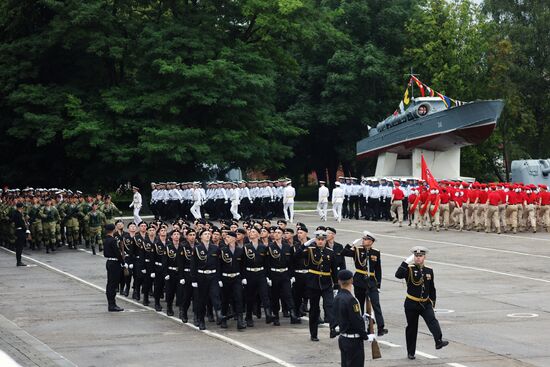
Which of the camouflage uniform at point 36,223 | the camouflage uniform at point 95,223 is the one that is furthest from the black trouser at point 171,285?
the camouflage uniform at point 36,223

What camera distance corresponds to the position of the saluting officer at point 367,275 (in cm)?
1692

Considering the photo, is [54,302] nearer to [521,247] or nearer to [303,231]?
[303,231]

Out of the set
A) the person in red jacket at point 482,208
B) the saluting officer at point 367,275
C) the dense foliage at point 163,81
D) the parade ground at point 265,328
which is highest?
the dense foliage at point 163,81

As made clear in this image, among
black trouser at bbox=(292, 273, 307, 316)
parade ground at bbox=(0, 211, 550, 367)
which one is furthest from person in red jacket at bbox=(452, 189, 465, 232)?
black trouser at bbox=(292, 273, 307, 316)

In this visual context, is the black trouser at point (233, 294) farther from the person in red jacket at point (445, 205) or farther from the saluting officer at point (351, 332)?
the person in red jacket at point (445, 205)

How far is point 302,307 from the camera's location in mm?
19656

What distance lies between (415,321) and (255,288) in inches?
179

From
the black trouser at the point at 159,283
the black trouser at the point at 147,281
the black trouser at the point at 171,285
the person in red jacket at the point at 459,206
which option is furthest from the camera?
the person in red jacket at the point at 459,206

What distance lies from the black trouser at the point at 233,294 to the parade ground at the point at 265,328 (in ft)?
1.26

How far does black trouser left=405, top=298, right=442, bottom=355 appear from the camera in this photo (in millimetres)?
14914

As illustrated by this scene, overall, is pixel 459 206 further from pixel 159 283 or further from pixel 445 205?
pixel 159 283

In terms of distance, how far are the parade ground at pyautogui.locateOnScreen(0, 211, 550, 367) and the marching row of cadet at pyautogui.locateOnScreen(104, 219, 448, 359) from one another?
42 centimetres

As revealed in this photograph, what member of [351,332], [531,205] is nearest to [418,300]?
[351,332]

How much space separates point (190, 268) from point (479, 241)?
643 inches
